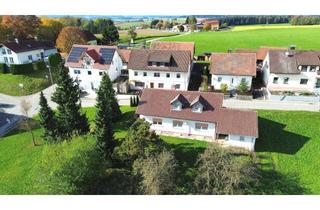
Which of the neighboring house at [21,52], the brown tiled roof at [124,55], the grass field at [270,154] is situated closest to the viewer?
the grass field at [270,154]

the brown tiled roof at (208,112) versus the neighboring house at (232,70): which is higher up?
the neighboring house at (232,70)

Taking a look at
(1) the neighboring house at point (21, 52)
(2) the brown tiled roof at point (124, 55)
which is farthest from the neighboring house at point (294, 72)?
(1) the neighboring house at point (21, 52)

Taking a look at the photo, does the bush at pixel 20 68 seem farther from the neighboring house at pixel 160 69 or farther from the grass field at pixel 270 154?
the neighboring house at pixel 160 69

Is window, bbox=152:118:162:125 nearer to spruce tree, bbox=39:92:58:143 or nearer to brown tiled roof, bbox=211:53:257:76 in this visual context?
spruce tree, bbox=39:92:58:143

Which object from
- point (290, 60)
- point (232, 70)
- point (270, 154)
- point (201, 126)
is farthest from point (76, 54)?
point (290, 60)

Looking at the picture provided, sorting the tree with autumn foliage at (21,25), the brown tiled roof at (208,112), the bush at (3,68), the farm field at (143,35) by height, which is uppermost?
the tree with autumn foliage at (21,25)

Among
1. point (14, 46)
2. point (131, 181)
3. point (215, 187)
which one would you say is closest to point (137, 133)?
point (131, 181)

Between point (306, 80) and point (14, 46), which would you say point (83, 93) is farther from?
point (306, 80)
